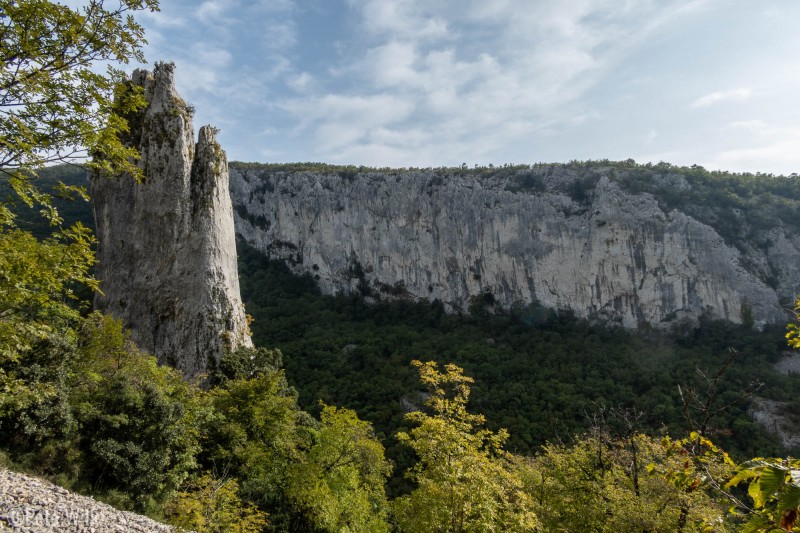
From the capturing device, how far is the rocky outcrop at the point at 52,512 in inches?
262

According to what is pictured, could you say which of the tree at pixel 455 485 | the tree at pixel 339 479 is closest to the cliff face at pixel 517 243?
the tree at pixel 339 479

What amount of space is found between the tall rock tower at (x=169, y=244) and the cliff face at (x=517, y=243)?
39914 mm

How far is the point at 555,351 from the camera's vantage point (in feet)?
143

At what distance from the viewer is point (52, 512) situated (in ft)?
23.6

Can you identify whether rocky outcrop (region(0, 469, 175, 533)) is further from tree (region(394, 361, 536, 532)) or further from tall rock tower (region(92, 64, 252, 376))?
tall rock tower (region(92, 64, 252, 376))

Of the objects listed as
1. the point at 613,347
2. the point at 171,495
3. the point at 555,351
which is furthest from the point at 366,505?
A: the point at 613,347

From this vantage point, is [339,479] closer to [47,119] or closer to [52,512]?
[52,512]

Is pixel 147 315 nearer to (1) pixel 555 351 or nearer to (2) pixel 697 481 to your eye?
(2) pixel 697 481

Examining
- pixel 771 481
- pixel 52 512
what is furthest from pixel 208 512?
pixel 771 481

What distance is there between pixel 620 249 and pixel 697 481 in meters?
53.5

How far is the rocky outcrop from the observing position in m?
6.66

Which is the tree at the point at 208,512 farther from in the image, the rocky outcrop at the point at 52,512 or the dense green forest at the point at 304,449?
the rocky outcrop at the point at 52,512

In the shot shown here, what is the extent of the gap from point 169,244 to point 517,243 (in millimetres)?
43651

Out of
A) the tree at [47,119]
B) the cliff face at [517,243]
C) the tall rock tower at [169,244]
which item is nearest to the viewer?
the tree at [47,119]
